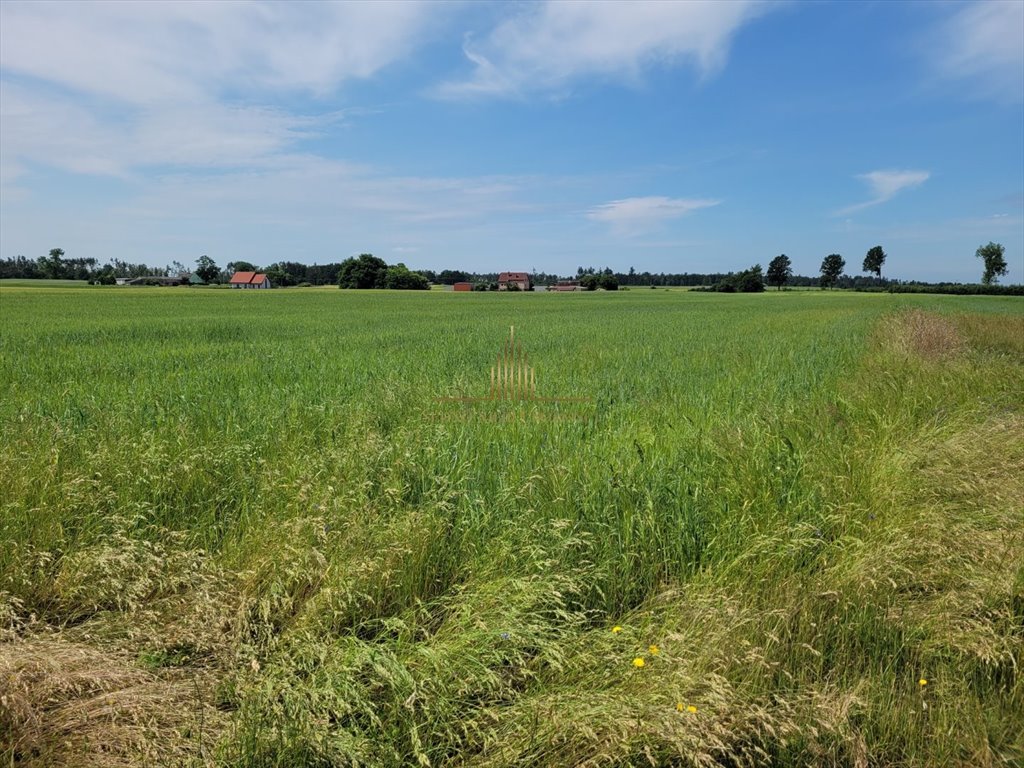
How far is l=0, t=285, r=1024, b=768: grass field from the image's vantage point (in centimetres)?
223

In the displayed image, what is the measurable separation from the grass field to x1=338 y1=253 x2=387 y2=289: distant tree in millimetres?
127609

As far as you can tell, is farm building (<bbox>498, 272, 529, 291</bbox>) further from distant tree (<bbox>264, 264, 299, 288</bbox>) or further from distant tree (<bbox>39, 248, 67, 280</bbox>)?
distant tree (<bbox>39, 248, 67, 280</bbox>)

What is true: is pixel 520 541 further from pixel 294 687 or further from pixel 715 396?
pixel 715 396

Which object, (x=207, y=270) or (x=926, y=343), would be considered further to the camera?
(x=207, y=270)

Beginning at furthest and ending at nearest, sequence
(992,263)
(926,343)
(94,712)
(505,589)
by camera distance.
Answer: (992,263) < (926,343) < (505,589) < (94,712)

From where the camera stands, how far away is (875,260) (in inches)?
6245

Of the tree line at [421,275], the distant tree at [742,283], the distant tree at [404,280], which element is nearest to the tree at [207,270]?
the tree line at [421,275]
